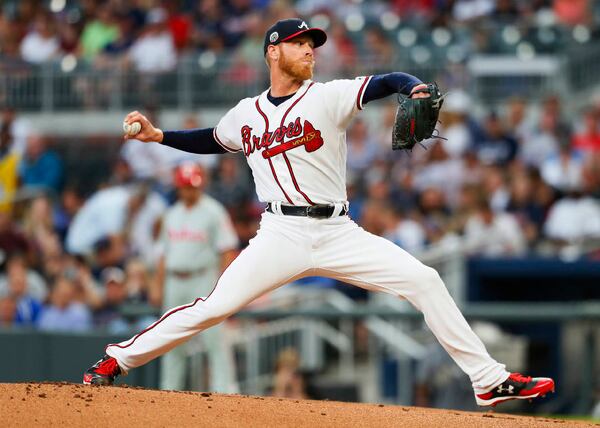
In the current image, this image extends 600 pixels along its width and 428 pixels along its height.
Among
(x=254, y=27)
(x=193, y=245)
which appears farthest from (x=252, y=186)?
(x=193, y=245)

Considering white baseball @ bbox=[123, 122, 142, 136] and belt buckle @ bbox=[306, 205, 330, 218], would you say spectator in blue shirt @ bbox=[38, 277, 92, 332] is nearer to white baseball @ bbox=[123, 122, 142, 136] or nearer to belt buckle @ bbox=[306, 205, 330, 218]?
white baseball @ bbox=[123, 122, 142, 136]

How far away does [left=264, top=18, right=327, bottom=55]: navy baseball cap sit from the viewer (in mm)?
6184

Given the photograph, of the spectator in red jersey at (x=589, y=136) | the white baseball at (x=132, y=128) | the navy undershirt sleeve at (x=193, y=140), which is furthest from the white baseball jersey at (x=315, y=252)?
the spectator in red jersey at (x=589, y=136)

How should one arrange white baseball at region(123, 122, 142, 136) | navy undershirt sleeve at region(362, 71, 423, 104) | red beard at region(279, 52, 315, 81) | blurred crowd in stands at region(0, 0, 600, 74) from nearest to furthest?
1. navy undershirt sleeve at region(362, 71, 423, 104)
2. red beard at region(279, 52, 315, 81)
3. white baseball at region(123, 122, 142, 136)
4. blurred crowd in stands at region(0, 0, 600, 74)

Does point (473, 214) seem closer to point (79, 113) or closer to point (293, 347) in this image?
point (293, 347)

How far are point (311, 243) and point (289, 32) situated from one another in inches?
42.6

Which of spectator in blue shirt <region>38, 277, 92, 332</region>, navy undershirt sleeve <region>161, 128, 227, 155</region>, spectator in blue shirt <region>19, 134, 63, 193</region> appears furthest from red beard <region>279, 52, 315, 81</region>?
spectator in blue shirt <region>19, 134, 63, 193</region>

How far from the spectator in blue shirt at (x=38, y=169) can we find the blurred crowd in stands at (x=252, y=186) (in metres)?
0.02

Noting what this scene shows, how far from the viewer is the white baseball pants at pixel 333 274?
600 centimetres

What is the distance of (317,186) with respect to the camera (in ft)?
20.0

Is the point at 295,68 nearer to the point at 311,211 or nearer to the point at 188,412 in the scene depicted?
the point at 311,211

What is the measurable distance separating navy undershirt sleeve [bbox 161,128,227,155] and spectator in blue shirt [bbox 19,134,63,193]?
7913 millimetres

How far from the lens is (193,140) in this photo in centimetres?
655

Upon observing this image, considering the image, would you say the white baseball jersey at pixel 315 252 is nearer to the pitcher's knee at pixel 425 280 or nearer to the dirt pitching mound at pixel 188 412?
the pitcher's knee at pixel 425 280
